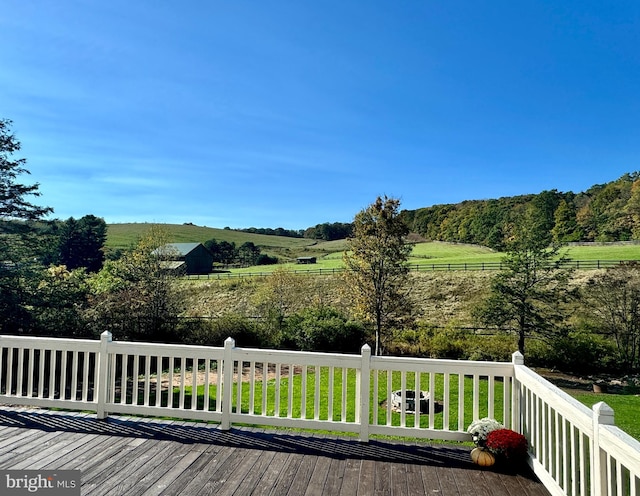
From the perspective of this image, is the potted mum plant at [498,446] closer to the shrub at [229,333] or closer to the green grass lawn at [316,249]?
the shrub at [229,333]

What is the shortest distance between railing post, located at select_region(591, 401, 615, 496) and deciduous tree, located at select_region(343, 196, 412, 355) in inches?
489

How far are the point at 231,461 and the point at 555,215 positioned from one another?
52.0m

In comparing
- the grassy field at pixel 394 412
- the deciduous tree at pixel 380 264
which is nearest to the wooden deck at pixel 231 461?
the grassy field at pixel 394 412

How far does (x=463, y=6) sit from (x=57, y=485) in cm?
929

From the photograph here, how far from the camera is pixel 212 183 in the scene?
62.7 feet

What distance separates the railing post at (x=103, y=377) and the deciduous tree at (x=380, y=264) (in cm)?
1076

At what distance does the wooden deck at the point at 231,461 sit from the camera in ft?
9.98

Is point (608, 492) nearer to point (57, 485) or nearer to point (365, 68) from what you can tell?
point (57, 485)

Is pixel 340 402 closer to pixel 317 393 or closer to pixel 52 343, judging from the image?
pixel 317 393

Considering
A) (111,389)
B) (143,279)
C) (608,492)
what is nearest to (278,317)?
(143,279)

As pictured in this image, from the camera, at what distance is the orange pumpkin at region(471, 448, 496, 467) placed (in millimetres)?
3457

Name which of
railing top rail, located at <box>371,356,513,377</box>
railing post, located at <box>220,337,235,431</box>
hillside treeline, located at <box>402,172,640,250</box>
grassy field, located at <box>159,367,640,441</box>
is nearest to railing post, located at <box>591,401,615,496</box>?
railing top rail, located at <box>371,356,513,377</box>

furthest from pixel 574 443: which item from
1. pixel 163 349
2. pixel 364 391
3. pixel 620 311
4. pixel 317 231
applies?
pixel 317 231

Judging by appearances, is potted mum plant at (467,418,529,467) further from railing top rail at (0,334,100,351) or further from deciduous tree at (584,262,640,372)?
deciduous tree at (584,262,640,372)
